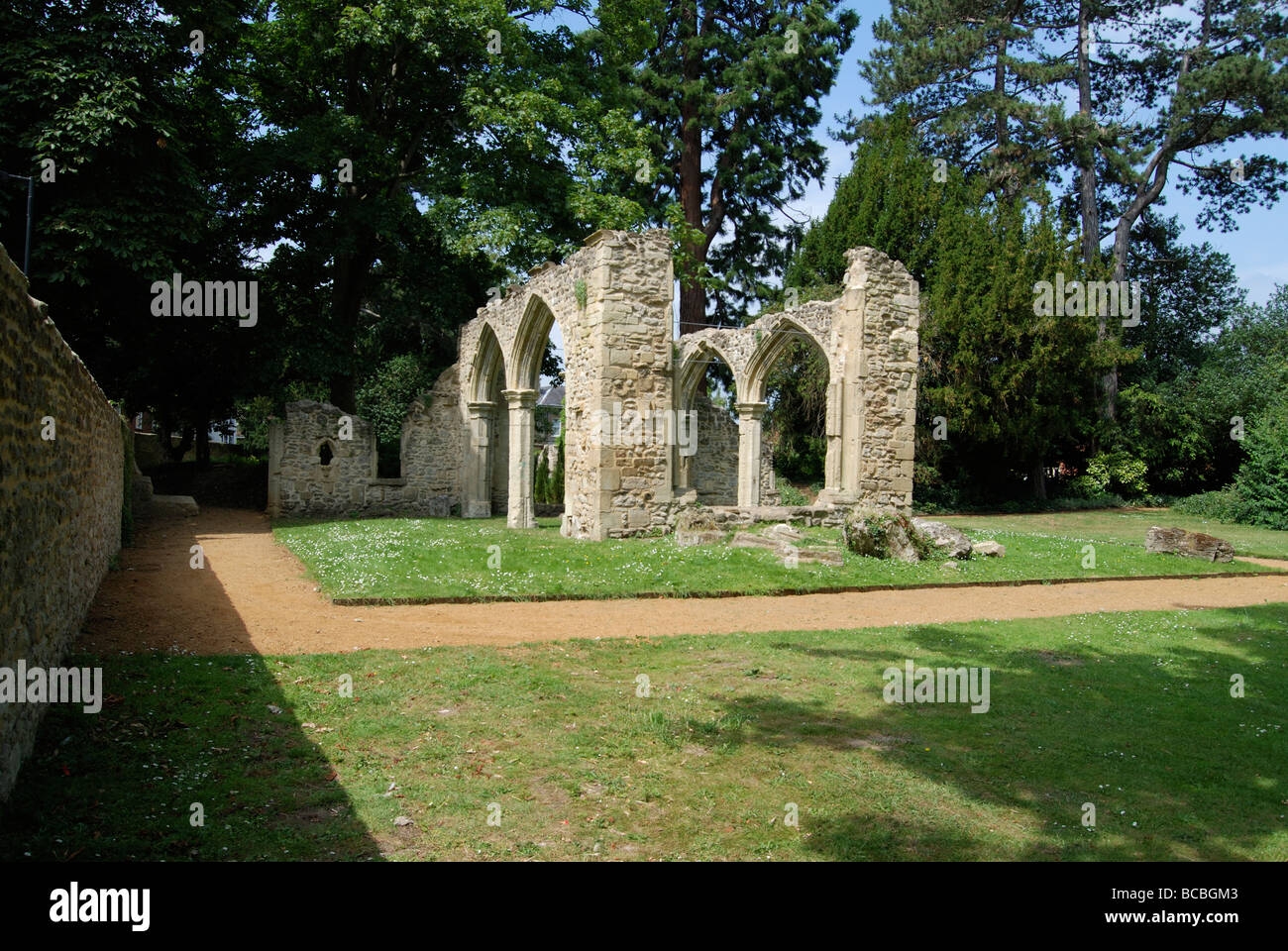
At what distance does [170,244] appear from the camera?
17359 millimetres

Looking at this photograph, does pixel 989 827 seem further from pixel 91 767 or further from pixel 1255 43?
pixel 1255 43

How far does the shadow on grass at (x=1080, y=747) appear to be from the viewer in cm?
360

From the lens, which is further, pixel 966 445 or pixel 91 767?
pixel 966 445

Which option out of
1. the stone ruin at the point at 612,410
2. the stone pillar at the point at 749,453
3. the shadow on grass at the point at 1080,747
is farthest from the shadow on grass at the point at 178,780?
the stone pillar at the point at 749,453

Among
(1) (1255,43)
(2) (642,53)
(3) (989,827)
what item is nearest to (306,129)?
(2) (642,53)

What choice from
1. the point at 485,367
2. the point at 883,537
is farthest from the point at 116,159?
the point at 883,537

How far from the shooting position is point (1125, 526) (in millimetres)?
21234

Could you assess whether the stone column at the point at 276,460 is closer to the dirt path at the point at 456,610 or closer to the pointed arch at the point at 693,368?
the dirt path at the point at 456,610

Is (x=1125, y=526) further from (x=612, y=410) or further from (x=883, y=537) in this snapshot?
(x=612, y=410)

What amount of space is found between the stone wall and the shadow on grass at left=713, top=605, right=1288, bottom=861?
3534 mm

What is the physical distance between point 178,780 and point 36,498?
5.98 ft

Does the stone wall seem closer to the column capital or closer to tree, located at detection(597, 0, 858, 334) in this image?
the column capital

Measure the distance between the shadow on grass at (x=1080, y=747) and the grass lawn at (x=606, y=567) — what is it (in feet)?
11.2

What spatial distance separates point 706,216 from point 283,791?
2847 centimetres
